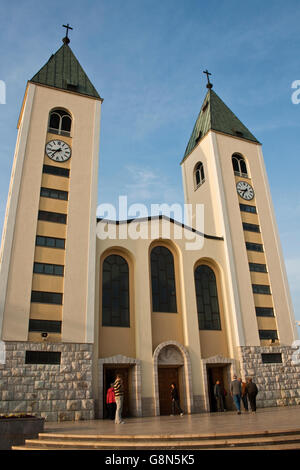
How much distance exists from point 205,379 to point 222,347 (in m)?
2.44

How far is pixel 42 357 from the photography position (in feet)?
54.0

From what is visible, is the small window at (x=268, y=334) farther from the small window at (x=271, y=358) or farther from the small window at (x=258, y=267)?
the small window at (x=258, y=267)

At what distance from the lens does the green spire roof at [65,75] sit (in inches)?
921

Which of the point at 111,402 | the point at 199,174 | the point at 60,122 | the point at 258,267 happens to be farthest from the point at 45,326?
the point at 199,174

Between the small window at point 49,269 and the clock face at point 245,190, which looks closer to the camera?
the small window at point 49,269

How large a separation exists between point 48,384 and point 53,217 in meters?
8.37

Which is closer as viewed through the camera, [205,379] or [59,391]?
[59,391]

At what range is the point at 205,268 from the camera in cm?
2327

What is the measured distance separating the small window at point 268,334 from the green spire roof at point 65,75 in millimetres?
18575

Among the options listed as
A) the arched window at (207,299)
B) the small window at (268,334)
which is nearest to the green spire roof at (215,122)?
the arched window at (207,299)

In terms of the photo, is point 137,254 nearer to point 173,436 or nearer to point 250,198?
point 250,198

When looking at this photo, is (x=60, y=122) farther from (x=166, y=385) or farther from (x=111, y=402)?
(x=166, y=385)
